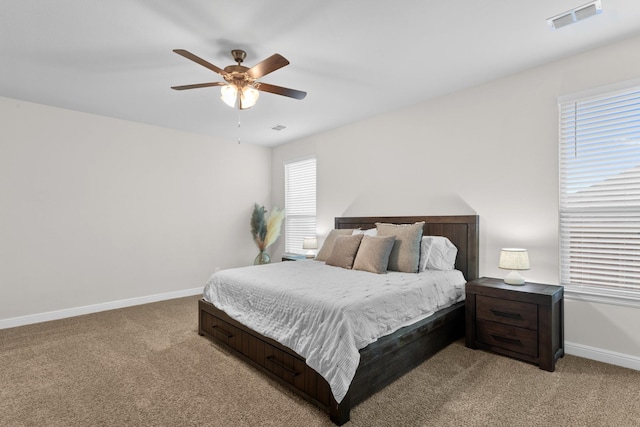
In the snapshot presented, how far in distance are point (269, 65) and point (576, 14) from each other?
216 centimetres

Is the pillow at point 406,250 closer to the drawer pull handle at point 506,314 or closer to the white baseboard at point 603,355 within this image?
the drawer pull handle at point 506,314

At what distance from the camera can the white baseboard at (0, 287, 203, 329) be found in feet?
11.9

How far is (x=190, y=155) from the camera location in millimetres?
5078

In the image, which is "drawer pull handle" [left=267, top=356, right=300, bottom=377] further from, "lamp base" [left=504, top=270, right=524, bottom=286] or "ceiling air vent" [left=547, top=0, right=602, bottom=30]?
"ceiling air vent" [left=547, top=0, right=602, bottom=30]

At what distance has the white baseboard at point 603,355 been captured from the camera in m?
2.50

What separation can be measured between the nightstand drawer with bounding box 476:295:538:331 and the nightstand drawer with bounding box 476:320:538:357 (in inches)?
1.7

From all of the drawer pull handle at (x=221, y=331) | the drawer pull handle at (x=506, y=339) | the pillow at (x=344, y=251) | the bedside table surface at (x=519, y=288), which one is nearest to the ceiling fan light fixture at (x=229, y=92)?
the pillow at (x=344, y=251)

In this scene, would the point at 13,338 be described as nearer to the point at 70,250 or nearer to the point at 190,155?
A: the point at 70,250

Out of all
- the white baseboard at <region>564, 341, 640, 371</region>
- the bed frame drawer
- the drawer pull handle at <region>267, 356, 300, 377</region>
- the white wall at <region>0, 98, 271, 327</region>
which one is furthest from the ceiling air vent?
the white wall at <region>0, 98, 271, 327</region>

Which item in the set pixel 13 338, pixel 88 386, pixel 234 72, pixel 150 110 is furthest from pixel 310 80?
pixel 13 338

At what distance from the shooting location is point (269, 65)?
2285 mm

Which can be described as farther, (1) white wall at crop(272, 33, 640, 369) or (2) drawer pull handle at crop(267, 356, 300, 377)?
(1) white wall at crop(272, 33, 640, 369)

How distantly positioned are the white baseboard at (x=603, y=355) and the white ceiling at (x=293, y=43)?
2.54m

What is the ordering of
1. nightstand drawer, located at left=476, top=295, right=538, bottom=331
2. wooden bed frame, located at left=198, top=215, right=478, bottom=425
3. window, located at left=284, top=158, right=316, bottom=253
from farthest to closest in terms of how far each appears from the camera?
window, located at left=284, top=158, right=316, bottom=253 < nightstand drawer, located at left=476, top=295, right=538, bottom=331 < wooden bed frame, located at left=198, top=215, right=478, bottom=425
